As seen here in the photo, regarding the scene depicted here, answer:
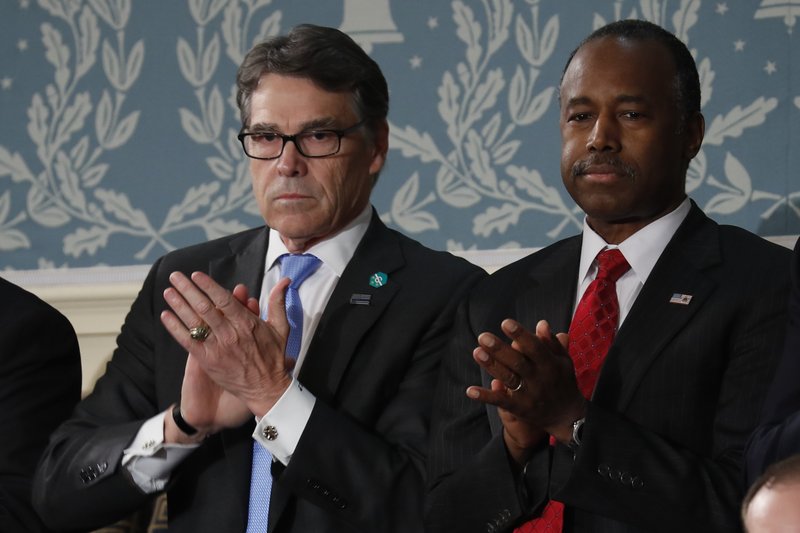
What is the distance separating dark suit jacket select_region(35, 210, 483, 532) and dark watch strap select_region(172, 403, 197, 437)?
84mm

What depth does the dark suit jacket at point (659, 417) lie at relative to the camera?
2031mm

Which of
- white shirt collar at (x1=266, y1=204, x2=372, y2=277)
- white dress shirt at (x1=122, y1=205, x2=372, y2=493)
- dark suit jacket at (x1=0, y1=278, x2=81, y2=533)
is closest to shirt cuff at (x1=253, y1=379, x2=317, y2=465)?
white dress shirt at (x1=122, y1=205, x2=372, y2=493)

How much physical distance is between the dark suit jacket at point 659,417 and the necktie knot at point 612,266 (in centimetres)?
6

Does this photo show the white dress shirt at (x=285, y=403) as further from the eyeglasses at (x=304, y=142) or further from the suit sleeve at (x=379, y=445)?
the eyeglasses at (x=304, y=142)

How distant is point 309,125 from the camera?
2.52 meters

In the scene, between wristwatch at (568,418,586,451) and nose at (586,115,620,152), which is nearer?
wristwatch at (568,418,586,451)

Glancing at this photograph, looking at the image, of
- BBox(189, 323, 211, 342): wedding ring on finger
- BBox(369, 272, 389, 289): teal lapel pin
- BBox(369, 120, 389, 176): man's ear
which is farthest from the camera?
BBox(369, 120, 389, 176): man's ear

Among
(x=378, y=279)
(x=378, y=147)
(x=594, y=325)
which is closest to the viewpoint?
(x=594, y=325)

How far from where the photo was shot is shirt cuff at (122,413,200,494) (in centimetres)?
235

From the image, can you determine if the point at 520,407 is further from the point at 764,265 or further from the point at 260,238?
the point at 260,238

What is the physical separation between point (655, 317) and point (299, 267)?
2.21ft

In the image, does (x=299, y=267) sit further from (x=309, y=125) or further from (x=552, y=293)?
(x=552, y=293)

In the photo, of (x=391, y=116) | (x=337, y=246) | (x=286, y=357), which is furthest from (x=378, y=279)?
(x=391, y=116)

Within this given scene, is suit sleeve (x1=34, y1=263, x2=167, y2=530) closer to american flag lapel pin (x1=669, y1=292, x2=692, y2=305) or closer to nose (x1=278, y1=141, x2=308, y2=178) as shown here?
nose (x1=278, y1=141, x2=308, y2=178)
